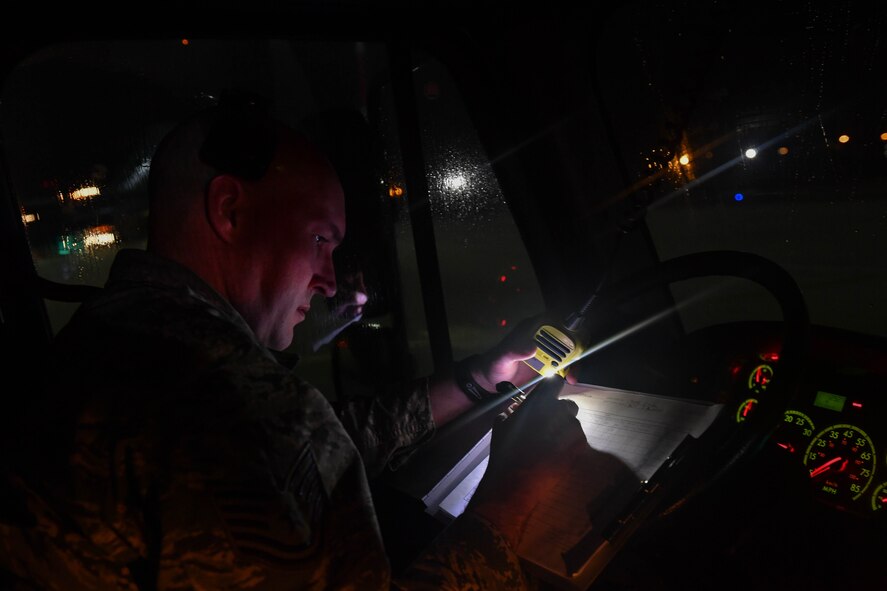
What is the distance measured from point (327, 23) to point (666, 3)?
1.15 m

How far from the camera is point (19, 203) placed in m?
1.70

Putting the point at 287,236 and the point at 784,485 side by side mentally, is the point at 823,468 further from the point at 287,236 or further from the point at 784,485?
the point at 287,236

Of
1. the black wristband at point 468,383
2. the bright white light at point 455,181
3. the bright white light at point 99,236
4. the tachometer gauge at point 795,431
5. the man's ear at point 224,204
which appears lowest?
the tachometer gauge at point 795,431

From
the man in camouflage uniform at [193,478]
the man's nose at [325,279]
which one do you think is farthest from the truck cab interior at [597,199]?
the man's nose at [325,279]

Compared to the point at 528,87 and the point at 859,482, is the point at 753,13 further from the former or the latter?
the point at 859,482

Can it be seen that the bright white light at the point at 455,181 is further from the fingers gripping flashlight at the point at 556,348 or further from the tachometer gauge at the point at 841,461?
the tachometer gauge at the point at 841,461

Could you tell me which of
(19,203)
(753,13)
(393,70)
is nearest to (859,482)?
(753,13)

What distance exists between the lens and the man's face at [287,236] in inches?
50.8

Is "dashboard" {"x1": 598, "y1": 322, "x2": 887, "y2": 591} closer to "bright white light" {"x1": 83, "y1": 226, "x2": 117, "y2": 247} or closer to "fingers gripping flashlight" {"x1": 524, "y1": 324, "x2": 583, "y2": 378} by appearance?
"fingers gripping flashlight" {"x1": 524, "y1": 324, "x2": 583, "y2": 378}

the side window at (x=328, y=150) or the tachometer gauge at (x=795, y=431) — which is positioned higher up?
the side window at (x=328, y=150)

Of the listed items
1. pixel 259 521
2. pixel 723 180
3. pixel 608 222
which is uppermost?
pixel 723 180

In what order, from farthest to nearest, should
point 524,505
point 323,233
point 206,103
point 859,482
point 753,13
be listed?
point 206,103, point 753,13, point 859,482, point 323,233, point 524,505

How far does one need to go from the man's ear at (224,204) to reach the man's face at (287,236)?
25 mm

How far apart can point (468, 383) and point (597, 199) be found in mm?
851
